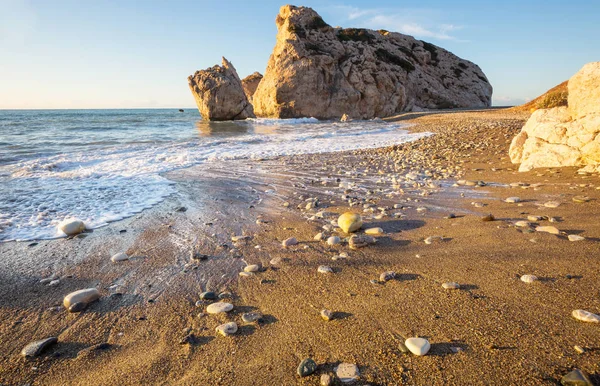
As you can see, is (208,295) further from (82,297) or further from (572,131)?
(572,131)

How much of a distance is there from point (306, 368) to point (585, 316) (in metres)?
1.64

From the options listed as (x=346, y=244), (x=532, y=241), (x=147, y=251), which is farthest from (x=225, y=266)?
(x=532, y=241)

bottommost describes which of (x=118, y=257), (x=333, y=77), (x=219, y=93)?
(x=118, y=257)

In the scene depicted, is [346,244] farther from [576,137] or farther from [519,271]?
[576,137]

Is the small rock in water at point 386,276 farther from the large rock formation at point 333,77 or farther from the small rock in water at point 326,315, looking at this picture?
the large rock formation at point 333,77

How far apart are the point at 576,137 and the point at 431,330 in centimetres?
600

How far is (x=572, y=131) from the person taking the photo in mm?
5922

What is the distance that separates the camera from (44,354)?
1.90 metres

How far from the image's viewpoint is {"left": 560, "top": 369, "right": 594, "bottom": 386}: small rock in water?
4.74 feet

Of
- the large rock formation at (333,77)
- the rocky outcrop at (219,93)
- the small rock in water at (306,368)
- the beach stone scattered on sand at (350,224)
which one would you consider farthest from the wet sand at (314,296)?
the rocky outcrop at (219,93)

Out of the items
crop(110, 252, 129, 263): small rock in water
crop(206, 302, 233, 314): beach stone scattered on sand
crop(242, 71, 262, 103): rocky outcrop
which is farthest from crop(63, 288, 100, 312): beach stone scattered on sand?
crop(242, 71, 262, 103): rocky outcrop

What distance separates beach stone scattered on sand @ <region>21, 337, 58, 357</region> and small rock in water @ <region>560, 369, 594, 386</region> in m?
2.70

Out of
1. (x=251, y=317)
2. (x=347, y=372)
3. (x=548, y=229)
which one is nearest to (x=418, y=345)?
(x=347, y=372)

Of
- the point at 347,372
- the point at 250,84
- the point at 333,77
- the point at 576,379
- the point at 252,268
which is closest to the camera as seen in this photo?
the point at 576,379
